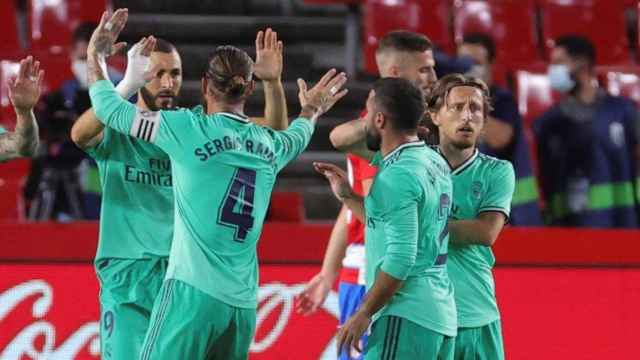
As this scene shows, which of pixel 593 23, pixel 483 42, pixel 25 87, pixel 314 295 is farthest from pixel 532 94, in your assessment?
pixel 25 87

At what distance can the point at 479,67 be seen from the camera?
830 cm

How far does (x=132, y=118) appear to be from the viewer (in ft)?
15.2

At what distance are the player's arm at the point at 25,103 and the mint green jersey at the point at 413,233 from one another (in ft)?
4.49

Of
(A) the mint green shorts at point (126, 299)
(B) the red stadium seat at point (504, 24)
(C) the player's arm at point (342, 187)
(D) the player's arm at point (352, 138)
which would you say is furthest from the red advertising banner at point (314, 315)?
(B) the red stadium seat at point (504, 24)

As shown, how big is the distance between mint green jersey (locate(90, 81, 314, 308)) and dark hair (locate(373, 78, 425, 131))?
499mm

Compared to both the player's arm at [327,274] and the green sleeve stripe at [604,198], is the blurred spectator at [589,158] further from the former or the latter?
the player's arm at [327,274]

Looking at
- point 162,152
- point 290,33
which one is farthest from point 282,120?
point 290,33

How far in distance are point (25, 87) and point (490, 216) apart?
1.78 meters

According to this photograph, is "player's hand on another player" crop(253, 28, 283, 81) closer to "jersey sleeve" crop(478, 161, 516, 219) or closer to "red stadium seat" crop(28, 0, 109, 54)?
"jersey sleeve" crop(478, 161, 516, 219)

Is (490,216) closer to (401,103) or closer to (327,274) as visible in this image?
(401,103)

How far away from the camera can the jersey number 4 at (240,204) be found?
4.70 meters

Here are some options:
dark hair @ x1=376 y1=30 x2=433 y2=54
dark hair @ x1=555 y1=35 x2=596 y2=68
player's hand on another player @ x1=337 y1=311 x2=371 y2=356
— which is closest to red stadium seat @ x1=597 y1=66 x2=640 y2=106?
dark hair @ x1=555 y1=35 x2=596 y2=68

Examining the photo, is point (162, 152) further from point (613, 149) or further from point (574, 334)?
point (613, 149)

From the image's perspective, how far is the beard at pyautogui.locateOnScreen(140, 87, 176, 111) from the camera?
5359 millimetres
